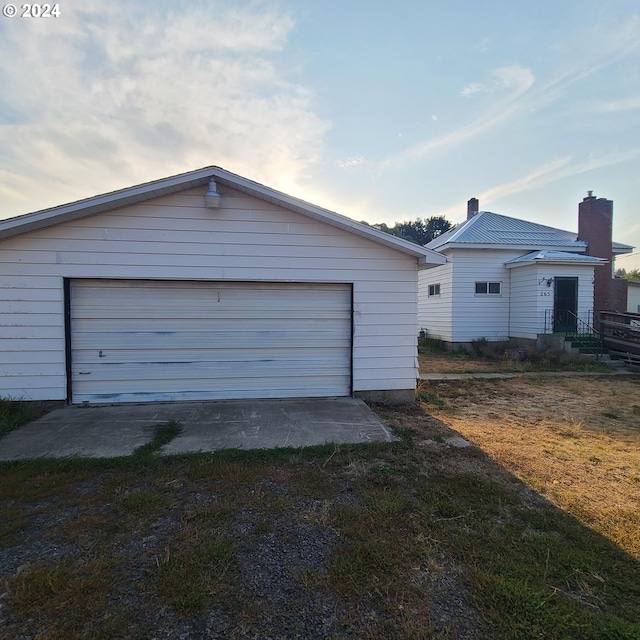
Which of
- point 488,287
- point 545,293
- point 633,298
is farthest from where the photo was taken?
point 633,298

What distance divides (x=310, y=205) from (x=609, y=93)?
8.03 meters

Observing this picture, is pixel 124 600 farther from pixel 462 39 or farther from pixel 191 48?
pixel 462 39

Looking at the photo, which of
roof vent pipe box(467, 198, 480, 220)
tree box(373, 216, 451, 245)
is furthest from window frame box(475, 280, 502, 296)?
tree box(373, 216, 451, 245)

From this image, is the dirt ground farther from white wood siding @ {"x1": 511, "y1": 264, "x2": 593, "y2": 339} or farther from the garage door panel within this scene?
white wood siding @ {"x1": 511, "y1": 264, "x2": 593, "y2": 339}

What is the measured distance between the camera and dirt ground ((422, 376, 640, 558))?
2980 millimetres

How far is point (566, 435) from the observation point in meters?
4.75

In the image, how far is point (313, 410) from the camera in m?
5.45

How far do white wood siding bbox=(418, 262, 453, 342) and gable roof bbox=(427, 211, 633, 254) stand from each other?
1218mm

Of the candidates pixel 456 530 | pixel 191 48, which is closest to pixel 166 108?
pixel 191 48

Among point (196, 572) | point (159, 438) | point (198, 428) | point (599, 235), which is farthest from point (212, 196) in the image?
point (599, 235)

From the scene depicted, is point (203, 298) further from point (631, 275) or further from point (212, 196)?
point (631, 275)

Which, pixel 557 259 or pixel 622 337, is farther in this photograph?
pixel 557 259

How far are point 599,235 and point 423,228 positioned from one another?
26106 millimetres

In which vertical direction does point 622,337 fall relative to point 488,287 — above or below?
below
